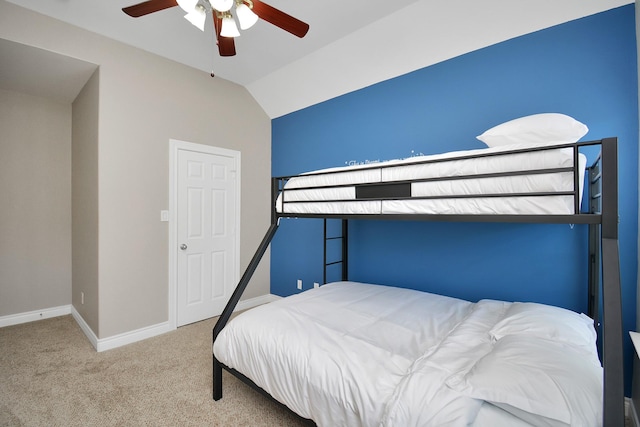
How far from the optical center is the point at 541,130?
1.46 metres

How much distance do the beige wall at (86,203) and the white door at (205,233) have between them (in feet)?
2.33

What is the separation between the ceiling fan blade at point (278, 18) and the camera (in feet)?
5.29

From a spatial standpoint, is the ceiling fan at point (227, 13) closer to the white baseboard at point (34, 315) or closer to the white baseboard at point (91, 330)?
the white baseboard at point (91, 330)

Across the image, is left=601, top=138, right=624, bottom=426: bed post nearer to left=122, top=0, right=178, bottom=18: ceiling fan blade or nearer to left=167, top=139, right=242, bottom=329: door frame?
left=122, top=0, right=178, bottom=18: ceiling fan blade

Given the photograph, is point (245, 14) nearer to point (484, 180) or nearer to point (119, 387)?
point (484, 180)

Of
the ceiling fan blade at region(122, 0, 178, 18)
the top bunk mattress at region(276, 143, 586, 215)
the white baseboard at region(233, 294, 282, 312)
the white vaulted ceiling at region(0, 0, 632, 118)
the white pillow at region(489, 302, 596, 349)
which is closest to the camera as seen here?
the top bunk mattress at region(276, 143, 586, 215)

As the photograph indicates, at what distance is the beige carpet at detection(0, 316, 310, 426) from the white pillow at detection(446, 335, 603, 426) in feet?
4.05

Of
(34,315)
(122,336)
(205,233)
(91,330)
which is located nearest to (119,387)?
(122,336)

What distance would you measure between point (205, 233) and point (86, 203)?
3.82ft

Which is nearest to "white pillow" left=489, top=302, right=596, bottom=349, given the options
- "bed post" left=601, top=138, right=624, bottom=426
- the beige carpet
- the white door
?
"bed post" left=601, top=138, right=624, bottom=426

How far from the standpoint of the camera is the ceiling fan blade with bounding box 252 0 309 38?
161cm

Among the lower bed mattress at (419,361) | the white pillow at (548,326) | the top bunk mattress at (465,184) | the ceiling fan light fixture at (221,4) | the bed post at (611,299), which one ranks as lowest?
the lower bed mattress at (419,361)

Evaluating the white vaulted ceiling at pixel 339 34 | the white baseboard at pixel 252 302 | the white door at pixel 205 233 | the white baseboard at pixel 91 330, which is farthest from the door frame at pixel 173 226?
the white vaulted ceiling at pixel 339 34

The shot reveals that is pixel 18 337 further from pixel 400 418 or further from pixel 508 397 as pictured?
pixel 508 397
